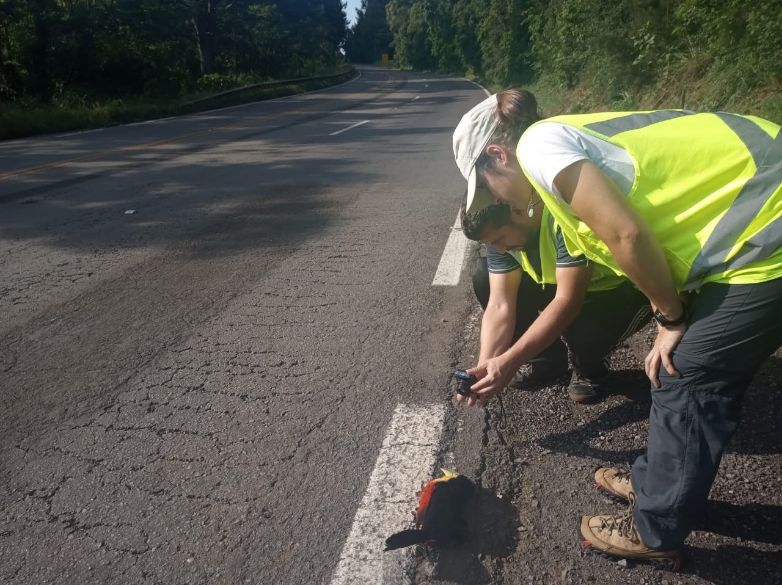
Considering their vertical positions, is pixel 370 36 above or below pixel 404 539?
above

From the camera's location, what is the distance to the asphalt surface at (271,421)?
81.0 inches

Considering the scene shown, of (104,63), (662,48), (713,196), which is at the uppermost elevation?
(104,63)

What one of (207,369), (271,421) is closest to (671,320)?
(271,421)

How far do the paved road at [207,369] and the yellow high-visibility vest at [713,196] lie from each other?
4.43ft

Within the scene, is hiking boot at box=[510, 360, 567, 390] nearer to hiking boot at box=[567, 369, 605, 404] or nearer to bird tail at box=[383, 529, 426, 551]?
hiking boot at box=[567, 369, 605, 404]

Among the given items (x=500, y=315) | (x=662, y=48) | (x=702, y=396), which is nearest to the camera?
(x=702, y=396)

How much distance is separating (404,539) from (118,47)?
97.8 ft

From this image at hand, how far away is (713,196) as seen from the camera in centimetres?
170

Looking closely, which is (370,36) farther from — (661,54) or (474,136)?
(474,136)

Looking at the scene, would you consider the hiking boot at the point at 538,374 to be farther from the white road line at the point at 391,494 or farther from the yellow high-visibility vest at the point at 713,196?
the yellow high-visibility vest at the point at 713,196

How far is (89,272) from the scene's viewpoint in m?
5.03

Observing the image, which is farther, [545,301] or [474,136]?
[545,301]

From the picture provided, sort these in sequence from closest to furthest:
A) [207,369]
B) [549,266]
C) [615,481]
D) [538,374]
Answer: [615,481], [549,266], [538,374], [207,369]

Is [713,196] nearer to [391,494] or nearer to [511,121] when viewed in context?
[511,121]
